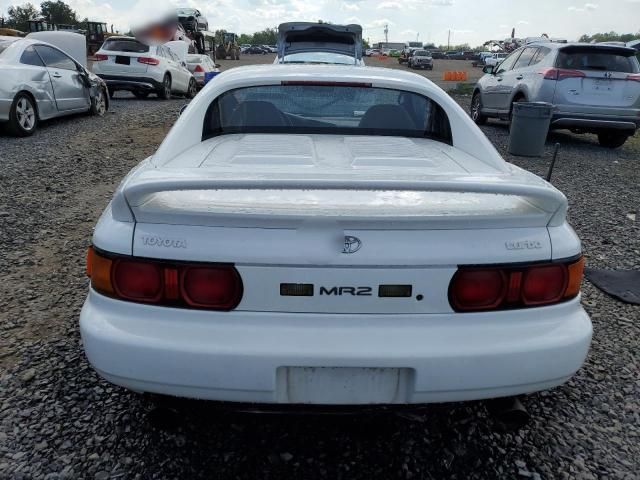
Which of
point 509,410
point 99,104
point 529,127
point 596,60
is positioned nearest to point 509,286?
point 509,410

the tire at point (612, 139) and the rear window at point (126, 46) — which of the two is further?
the rear window at point (126, 46)

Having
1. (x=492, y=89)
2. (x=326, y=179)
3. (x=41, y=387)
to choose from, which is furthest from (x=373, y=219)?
(x=492, y=89)

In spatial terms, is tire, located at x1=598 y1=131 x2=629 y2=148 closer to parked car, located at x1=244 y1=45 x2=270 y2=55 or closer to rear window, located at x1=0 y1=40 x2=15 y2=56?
rear window, located at x1=0 y1=40 x2=15 y2=56

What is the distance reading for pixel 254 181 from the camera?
5.75ft

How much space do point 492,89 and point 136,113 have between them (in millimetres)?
7876

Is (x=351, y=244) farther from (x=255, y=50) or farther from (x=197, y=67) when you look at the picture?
(x=255, y=50)

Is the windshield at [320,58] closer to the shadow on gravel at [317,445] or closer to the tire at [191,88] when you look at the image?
the tire at [191,88]

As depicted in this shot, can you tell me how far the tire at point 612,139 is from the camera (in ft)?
33.1

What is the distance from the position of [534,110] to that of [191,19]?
69.0 ft

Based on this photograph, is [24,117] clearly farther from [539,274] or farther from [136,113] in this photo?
[539,274]

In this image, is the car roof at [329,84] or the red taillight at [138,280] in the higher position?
the car roof at [329,84]

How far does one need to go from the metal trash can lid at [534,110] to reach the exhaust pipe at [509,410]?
7.19 m

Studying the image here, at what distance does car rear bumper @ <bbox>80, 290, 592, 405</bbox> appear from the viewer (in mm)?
1785

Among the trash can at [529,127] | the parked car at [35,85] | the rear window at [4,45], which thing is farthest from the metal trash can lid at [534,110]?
the rear window at [4,45]
